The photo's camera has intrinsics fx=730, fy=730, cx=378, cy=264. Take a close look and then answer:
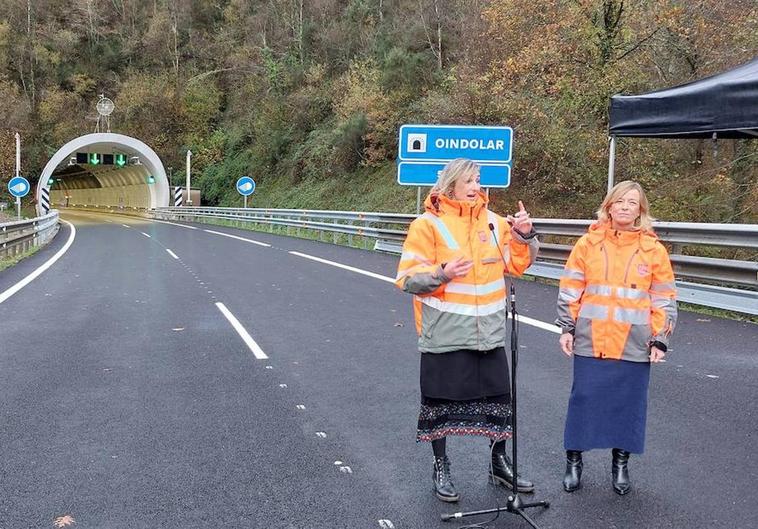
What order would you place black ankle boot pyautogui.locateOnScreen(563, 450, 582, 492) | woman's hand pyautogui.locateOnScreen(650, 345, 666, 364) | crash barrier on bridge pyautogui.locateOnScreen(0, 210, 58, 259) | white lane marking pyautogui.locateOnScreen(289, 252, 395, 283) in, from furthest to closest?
crash barrier on bridge pyautogui.locateOnScreen(0, 210, 58, 259) < white lane marking pyautogui.locateOnScreen(289, 252, 395, 283) < black ankle boot pyautogui.locateOnScreen(563, 450, 582, 492) < woman's hand pyautogui.locateOnScreen(650, 345, 666, 364)

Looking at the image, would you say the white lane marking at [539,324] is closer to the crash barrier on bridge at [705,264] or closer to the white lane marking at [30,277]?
the crash barrier on bridge at [705,264]

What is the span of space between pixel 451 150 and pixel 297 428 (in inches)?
513

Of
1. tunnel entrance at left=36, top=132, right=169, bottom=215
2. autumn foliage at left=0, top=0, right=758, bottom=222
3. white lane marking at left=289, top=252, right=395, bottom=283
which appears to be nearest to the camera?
white lane marking at left=289, top=252, right=395, bottom=283

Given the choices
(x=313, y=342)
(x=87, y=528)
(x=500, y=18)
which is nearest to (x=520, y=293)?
(x=313, y=342)

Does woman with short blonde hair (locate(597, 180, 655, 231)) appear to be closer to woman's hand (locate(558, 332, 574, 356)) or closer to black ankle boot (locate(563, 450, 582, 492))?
woman's hand (locate(558, 332, 574, 356))

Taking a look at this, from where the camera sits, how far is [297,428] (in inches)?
194

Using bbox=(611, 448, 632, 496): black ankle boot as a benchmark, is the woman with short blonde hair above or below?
above

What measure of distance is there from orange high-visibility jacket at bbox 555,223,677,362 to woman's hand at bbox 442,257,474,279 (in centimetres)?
67

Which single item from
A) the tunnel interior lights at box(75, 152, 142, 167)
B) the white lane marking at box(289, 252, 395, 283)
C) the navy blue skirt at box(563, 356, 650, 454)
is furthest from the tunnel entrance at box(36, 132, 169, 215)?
the navy blue skirt at box(563, 356, 650, 454)

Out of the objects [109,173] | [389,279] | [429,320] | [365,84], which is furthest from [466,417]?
[109,173]

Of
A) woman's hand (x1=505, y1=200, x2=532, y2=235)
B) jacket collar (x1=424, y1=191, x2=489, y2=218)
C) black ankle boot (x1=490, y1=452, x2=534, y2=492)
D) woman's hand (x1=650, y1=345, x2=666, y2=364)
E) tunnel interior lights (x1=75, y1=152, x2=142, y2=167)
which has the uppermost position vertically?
tunnel interior lights (x1=75, y1=152, x2=142, y2=167)

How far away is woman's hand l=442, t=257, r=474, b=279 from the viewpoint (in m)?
→ 3.48

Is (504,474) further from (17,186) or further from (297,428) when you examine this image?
(17,186)

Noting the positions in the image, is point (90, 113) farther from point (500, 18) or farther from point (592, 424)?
point (592, 424)
